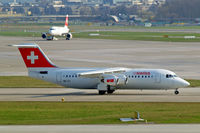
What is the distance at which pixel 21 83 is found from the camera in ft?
201

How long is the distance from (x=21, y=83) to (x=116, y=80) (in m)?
14.6

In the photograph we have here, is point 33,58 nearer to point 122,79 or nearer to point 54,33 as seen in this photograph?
point 122,79

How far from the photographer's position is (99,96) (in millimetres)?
51344

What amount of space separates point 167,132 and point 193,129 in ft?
6.49

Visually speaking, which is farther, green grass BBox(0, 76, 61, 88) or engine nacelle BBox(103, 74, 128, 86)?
green grass BBox(0, 76, 61, 88)

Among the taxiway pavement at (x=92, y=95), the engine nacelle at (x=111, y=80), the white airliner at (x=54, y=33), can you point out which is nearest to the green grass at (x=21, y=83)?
the taxiway pavement at (x=92, y=95)

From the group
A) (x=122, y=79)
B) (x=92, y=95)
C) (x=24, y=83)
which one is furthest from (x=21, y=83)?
(x=122, y=79)

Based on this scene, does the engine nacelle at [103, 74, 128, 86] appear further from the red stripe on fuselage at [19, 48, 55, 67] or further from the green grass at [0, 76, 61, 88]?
the green grass at [0, 76, 61, 88]

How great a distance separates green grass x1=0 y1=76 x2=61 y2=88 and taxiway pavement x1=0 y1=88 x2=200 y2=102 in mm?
2456

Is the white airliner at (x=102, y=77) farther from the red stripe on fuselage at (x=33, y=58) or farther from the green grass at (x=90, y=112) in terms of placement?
the green grass at (x=90, y=112)

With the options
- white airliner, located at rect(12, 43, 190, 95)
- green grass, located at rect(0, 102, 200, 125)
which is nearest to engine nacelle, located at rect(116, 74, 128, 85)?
white airliner, located at rect(12, 43, 190, 95)

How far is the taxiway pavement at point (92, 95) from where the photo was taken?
1929 inches

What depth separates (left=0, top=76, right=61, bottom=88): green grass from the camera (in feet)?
195

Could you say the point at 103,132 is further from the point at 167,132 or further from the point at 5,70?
the point at 5,70
